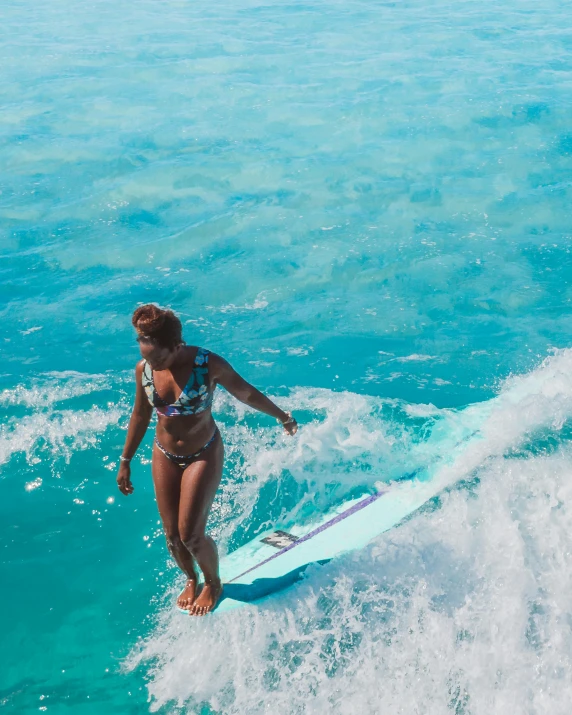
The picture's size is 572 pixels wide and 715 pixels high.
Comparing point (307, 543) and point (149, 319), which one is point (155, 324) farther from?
point (307, 543)

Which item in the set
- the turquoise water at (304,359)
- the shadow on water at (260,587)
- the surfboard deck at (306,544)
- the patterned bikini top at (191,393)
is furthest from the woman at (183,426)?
the turquoise water at (304,359)

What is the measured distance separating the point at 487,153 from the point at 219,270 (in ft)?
20.3

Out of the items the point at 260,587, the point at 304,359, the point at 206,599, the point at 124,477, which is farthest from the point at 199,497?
the point at 304,359

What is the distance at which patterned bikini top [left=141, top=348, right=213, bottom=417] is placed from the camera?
13.2 feet

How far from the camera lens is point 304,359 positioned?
7.93 meters

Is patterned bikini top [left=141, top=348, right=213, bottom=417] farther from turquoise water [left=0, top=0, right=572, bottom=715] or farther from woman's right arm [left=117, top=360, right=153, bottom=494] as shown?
turquoise water [left=0, top=0, right=572, bottom=715]

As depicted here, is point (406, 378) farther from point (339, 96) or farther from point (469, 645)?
point (339, 96)

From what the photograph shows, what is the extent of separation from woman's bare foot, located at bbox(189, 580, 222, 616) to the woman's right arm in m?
0.79

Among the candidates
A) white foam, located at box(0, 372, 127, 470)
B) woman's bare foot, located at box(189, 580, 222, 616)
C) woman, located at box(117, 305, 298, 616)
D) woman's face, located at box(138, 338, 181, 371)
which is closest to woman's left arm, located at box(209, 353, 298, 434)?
woman, located at box(117, 305, 298, 616)

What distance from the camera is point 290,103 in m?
15.6

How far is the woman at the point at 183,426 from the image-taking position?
4023 millimetres

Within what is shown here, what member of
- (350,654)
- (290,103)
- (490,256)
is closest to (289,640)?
(350,654)

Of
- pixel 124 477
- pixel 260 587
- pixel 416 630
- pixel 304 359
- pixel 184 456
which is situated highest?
pixel 184 456

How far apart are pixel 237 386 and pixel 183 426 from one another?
0.38 metres
